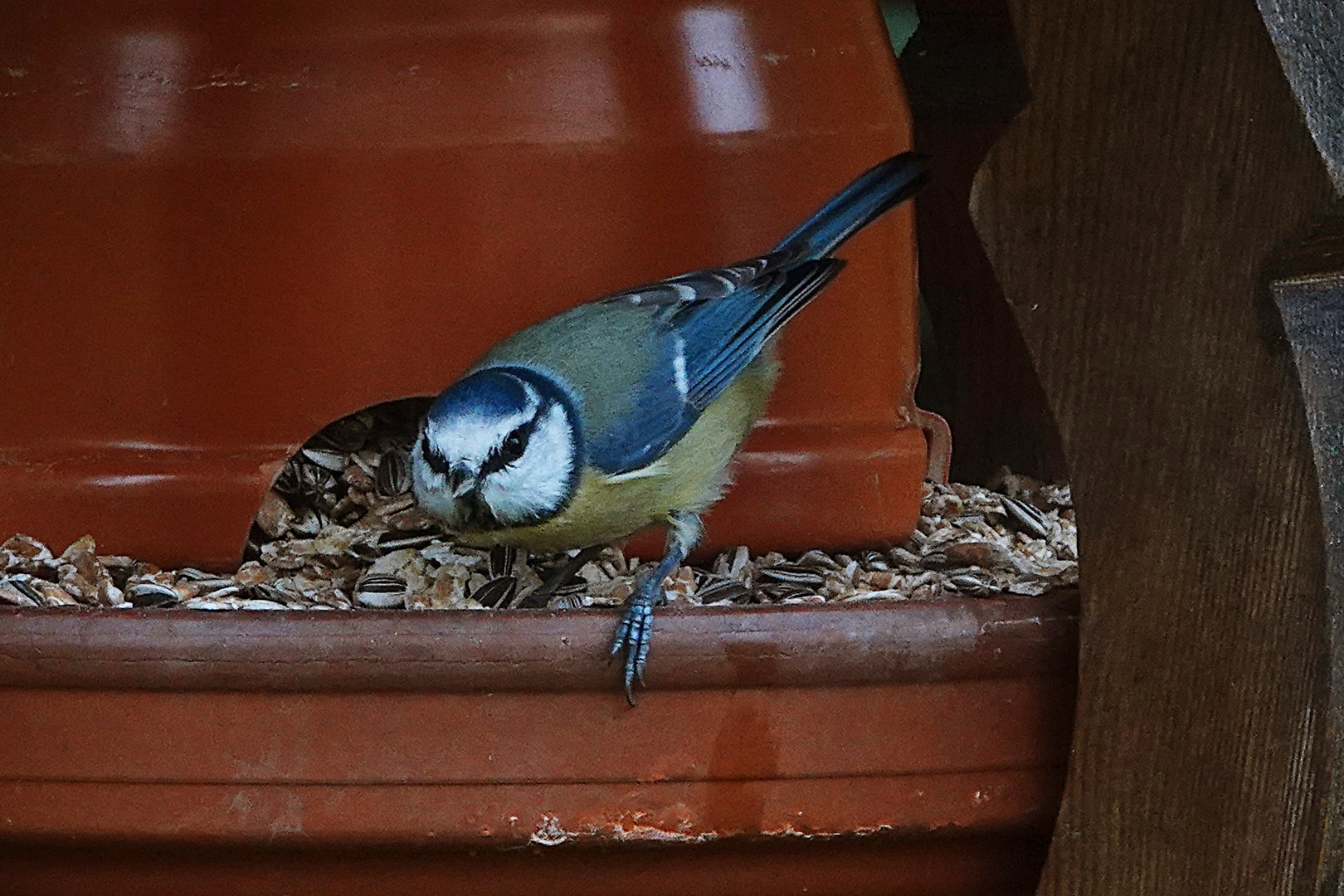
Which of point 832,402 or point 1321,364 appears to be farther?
point 832,402

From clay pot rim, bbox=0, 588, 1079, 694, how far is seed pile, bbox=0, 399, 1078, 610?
165mm

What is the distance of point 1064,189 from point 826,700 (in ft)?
1.03

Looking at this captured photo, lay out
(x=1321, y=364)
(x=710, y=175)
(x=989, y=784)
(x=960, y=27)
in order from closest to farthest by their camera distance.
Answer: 1. (x=1321, y=364)
2. (x=989, y=784)
3. (x=710, y=175)
4. (x=960, y=27)

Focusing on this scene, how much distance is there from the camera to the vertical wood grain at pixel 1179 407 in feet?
2.75

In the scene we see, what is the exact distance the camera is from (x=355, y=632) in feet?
2.92

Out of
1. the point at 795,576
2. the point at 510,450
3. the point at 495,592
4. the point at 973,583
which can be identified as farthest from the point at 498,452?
the point at 973,583

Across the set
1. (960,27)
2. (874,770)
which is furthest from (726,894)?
(960,27)

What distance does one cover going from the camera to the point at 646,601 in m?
1.03

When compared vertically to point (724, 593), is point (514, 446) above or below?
Result: above

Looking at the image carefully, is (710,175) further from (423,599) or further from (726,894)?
(726,894)

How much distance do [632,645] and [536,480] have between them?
14.9 inches

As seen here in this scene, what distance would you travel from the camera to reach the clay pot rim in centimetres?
89

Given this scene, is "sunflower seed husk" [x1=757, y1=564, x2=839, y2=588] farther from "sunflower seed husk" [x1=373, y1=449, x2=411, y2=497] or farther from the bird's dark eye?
"sunflower seed husk" [x1=373, y1=449, x2=411, y2=497]

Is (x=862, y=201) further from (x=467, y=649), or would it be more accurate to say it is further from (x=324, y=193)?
(x=467, y=649)
